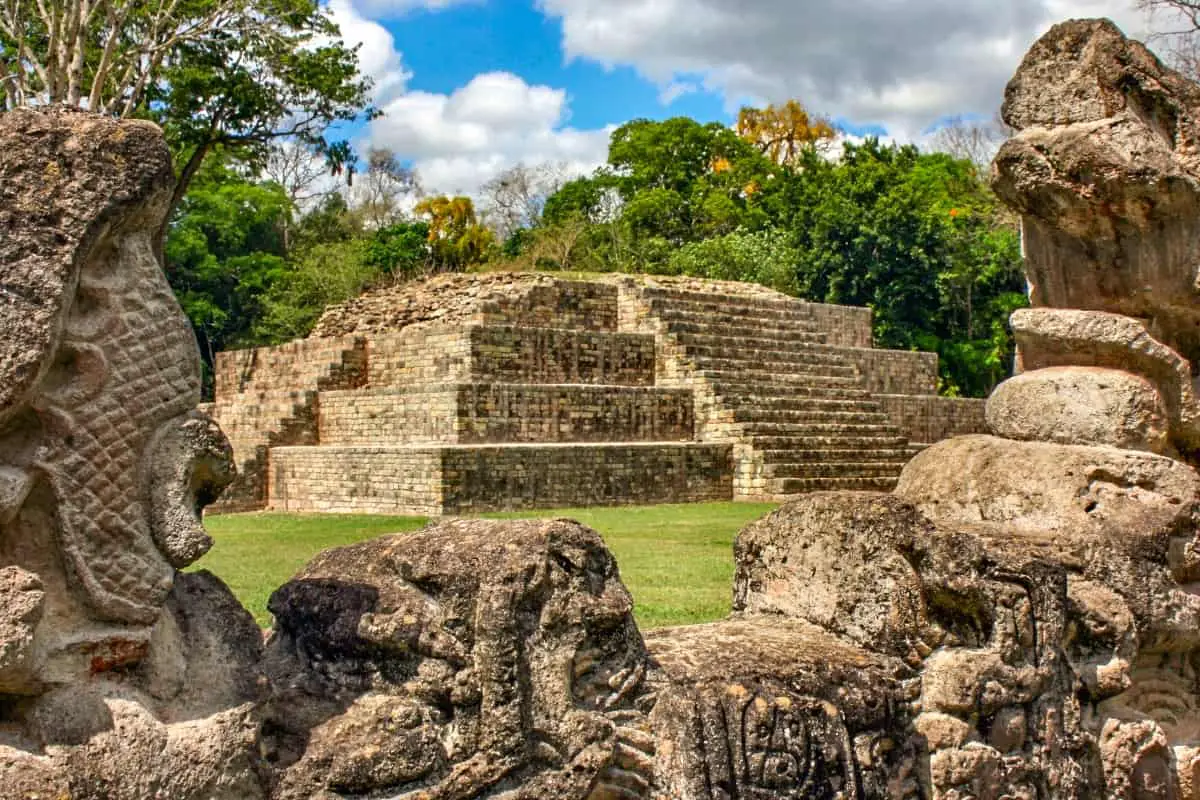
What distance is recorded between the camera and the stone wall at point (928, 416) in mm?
22125

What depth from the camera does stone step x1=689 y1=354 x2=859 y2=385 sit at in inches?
758

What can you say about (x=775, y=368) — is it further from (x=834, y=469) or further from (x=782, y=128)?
(x=782, y=128)

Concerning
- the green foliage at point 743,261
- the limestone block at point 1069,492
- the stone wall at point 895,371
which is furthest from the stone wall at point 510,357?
the limestone block at point 1069,492

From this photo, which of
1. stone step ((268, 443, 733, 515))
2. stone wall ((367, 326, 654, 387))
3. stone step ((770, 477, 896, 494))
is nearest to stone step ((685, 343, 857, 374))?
stone wall ((367, 326, 654, 387))

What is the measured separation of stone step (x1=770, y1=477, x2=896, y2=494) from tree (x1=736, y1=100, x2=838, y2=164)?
2891cm

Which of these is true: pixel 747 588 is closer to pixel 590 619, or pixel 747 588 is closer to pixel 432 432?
pixel 590 619

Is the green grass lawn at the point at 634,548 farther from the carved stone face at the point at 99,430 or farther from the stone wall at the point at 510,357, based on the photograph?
the stone wall at the point at 510,357

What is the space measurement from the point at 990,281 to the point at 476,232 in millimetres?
13939

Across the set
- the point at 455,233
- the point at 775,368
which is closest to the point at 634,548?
the point at 775,368

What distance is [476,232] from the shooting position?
36.9m

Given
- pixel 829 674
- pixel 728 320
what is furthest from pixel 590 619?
pixel 728 320

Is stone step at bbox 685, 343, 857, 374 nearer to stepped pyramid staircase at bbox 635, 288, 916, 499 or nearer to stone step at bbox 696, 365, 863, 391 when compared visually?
stepped pyramid staircase at bbox 635, 288, 916, 499

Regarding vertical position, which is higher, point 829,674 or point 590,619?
point 590,619

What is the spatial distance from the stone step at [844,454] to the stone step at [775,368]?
1659mm
